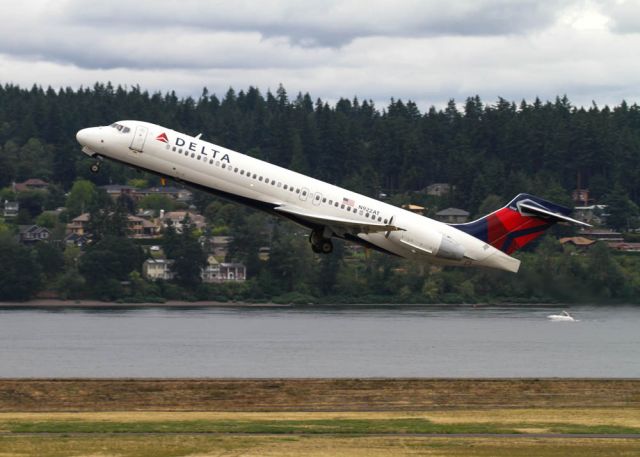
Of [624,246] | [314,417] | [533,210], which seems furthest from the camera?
[624,246]

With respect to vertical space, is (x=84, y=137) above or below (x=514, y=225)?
above

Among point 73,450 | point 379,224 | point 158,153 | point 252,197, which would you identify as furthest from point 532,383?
point 73,450

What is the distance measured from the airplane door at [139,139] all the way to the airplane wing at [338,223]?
738 cm

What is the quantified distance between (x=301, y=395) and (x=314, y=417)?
641 cm

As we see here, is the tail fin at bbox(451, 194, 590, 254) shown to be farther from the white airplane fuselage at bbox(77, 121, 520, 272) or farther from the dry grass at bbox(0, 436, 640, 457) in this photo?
the dry grass at bbox(0, 436, 640, 457)

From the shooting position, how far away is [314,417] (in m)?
62.1

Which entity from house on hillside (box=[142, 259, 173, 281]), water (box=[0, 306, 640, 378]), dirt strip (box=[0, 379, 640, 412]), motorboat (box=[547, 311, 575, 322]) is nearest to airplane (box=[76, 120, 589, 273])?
dirt strip (box=[0, 379, 640, 412])

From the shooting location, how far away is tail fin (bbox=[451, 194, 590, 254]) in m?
78.6

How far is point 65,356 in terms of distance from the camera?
118750mm

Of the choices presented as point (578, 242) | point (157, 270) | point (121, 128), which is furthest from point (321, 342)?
point (121, 128)

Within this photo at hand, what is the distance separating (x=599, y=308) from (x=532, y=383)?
74.9ft

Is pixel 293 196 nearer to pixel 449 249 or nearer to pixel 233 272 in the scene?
pixel 449 249

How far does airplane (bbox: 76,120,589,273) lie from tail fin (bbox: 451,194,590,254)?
381 millimetres

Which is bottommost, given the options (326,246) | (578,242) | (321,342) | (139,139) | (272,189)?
(321,342)
